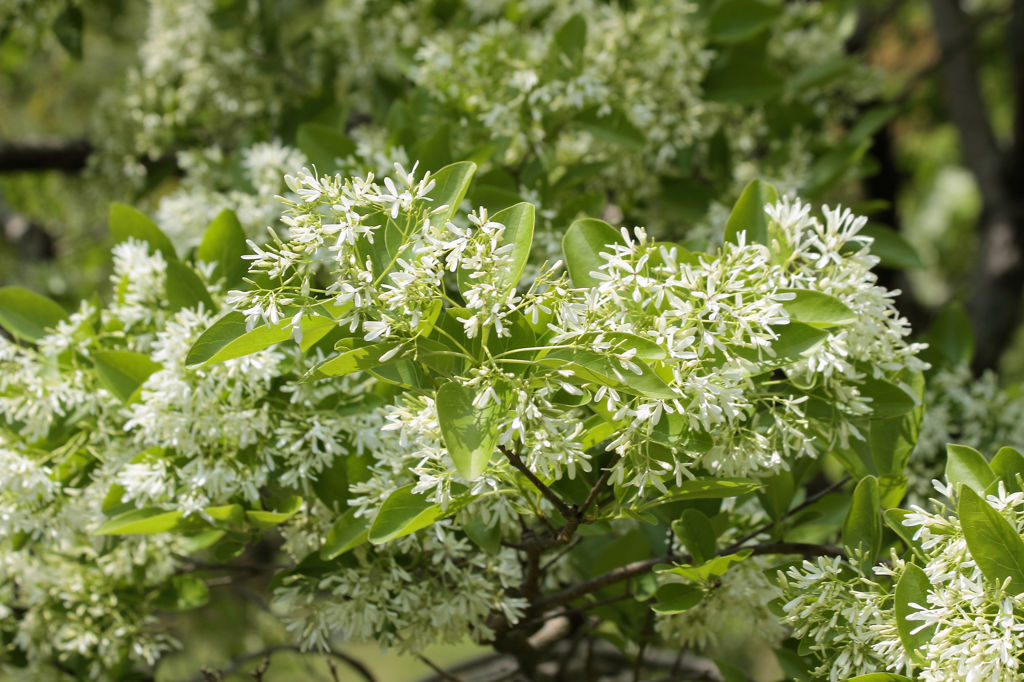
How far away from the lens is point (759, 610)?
179 centimetres

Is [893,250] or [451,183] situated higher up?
[451,183]

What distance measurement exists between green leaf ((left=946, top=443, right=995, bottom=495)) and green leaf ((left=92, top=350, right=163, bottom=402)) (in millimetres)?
1468

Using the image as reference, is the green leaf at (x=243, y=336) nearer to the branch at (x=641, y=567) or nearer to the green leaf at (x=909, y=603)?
the branch at (x=641, y=567)

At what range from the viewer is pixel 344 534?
62.0 inches

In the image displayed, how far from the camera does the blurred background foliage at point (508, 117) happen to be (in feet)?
7.66

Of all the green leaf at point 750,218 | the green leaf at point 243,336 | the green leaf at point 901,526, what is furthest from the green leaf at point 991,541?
the green leaf at point 243,336

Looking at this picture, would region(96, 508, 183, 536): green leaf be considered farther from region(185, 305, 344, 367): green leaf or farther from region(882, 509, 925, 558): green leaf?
region(882, 509, 925, 558): green leaf

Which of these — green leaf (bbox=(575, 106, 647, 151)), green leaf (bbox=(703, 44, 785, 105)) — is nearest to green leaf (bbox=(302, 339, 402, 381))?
green leaf (bbox=(575, 106, 647, 151))

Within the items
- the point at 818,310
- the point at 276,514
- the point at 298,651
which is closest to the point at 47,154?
the point at 298,651

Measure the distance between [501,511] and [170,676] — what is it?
10.0 ft

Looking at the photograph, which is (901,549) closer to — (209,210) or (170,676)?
(209,210)

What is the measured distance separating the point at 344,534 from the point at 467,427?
47 centimetres

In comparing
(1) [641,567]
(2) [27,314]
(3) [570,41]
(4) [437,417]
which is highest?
(3) [570,41]

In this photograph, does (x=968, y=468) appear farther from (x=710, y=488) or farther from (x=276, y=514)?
(x=276, y=514)
